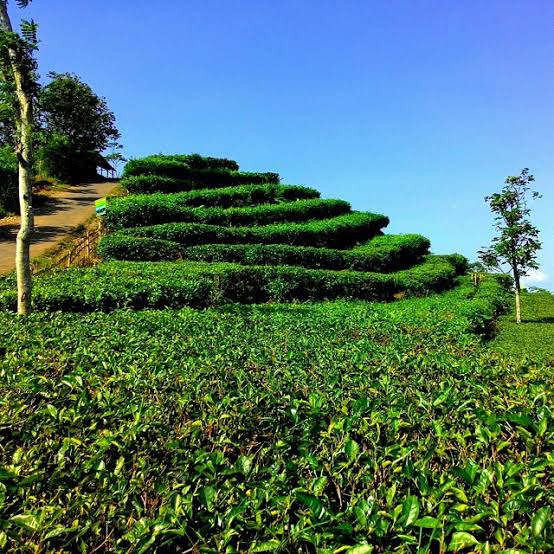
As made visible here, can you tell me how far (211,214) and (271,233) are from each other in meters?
3.06

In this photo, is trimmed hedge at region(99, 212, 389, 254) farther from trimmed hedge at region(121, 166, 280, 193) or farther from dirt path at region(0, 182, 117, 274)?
trimmed hedge at region(121, 166, 280, 193)

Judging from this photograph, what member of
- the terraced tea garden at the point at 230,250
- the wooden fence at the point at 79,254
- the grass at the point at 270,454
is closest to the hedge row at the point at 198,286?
the terraced tea garden at the point at 230,250

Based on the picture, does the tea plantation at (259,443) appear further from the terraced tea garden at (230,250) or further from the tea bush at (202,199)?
the tea bush at (202,199)

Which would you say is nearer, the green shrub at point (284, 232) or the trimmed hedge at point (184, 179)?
the green shrub at point (284, 232)

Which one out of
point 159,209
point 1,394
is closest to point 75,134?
point 159,209

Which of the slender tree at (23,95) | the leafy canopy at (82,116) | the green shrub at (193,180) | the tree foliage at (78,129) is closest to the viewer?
the slender tree at (23,95)

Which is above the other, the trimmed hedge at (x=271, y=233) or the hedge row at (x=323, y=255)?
the trimmed hedge at (x=271, y=233)

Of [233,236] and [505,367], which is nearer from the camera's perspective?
[505,367]

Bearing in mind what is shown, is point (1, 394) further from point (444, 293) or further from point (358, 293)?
point (444, 293)

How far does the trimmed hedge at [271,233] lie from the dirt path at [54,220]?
3.07 metres

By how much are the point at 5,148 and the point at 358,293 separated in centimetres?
1441

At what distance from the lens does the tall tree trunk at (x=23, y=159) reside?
866cm

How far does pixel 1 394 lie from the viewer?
3.71 metres

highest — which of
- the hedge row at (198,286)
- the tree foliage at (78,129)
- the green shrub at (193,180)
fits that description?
the tree foliage at (78,129)
